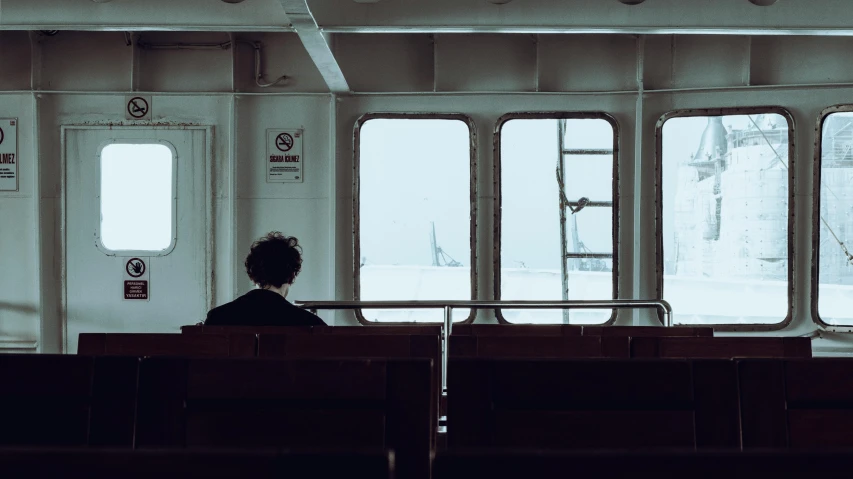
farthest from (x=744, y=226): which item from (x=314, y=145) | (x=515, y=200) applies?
(x=314, y=145)

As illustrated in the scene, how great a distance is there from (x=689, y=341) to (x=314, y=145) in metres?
4.00

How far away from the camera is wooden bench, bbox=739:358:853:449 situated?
1490 millimetres

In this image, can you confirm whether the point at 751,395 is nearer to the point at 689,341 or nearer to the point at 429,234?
the point at 689,341

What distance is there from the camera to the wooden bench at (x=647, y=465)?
2.35ft

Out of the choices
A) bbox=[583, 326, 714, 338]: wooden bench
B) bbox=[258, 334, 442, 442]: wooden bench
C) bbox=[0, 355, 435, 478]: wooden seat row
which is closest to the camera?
bbox=[0, 355, 435, 478]: wooden seat row

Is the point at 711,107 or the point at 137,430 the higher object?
the point at 711,107

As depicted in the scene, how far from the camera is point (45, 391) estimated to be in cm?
149

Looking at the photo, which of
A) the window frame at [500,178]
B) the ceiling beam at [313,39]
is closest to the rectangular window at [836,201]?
the window frame at [500,178]

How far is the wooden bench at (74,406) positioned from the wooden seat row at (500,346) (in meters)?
0.79

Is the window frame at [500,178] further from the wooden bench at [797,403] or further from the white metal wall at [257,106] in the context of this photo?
the wooden bench at [797,403]

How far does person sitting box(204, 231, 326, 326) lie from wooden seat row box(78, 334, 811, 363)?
80 cm

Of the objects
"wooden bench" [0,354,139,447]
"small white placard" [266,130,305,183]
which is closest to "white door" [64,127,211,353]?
"small white placard" [266,130,305,183]

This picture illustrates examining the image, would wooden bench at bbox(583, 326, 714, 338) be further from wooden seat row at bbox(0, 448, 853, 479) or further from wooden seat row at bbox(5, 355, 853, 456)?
wooden seat row at bbox(0, 448, 853, 479)

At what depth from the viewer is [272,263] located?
3.55 meters
